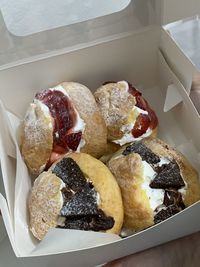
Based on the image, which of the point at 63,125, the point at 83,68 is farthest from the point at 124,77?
the point at 63,125

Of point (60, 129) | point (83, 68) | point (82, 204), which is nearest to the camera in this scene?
point (82, 204)

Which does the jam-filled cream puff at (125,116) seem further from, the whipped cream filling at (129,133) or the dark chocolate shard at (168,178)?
the dark chocolate shard at (168,178)

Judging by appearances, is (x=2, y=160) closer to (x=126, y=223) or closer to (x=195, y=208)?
(x=126, y=223)

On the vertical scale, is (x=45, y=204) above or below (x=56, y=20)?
below

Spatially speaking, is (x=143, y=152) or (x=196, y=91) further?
(x=196, y=91)

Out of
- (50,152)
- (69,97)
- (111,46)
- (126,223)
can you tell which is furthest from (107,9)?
(126,223)

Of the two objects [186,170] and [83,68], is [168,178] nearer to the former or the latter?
[186,170]
